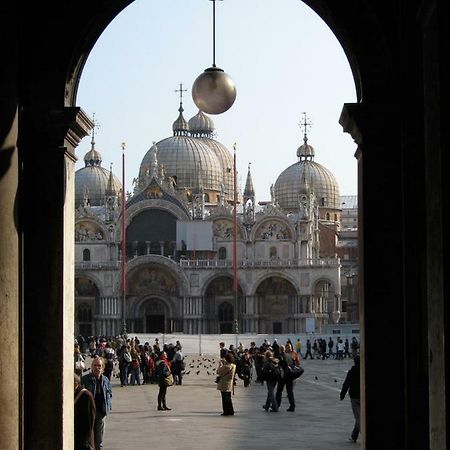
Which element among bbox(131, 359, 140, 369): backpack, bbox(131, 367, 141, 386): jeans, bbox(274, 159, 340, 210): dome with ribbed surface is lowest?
bbox(131, 367, 141, 386): jeans

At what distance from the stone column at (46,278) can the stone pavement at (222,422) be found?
19.2ft

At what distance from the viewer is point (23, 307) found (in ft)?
31.0

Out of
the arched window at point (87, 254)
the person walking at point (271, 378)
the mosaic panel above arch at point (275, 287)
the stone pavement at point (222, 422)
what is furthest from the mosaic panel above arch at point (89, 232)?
the person walking at point (271, 378)

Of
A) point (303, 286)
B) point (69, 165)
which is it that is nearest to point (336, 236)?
point (303, 286)

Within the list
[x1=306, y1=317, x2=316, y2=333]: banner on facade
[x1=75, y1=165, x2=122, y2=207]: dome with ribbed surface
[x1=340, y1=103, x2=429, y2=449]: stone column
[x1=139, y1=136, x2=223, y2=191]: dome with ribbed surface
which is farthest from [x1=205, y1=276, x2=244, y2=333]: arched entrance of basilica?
[x1=340, y1=103, x2=429, y2=449]: stone column

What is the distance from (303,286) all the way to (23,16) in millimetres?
70364

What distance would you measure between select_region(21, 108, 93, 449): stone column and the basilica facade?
67494 mm

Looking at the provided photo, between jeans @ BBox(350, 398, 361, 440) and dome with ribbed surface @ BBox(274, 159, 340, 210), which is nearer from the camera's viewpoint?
jeans @ BBox(350, 398, 361, 440)

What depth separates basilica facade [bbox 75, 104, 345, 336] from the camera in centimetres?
7950

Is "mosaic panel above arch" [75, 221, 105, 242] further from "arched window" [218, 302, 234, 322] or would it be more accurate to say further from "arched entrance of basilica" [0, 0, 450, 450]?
"arched entrance of basilica" [0, 0, 450, 450]

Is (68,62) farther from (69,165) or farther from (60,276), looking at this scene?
(60,276)

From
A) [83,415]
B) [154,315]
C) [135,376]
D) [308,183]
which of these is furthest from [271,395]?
[308,183]

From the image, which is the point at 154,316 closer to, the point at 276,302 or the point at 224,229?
the point at 224,229

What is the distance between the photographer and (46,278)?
9664 mm
